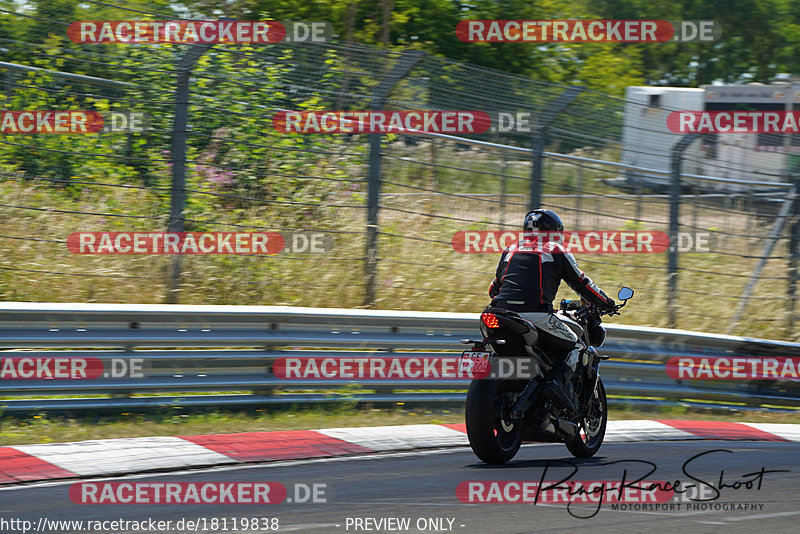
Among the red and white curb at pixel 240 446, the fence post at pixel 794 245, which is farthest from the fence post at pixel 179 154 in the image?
the fence post at pixel 794 245

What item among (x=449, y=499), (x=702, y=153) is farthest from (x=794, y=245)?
(x=449, y=499)

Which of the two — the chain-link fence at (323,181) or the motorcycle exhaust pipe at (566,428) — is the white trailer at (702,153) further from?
the motorcycle exhaust pipe at (566,428)

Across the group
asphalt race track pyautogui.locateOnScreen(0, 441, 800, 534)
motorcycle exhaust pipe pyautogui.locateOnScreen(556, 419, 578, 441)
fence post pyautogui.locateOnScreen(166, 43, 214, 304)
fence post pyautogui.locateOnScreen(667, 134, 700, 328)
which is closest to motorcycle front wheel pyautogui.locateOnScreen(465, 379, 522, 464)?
asphalt race track pyautogui.locateOnScreen(0, 441, 800, 534)

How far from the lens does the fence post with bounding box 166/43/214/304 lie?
9688 mm

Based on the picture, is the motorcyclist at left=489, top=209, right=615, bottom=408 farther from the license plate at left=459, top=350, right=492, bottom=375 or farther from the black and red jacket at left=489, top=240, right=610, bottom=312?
the license plate at left=459, top=350, right=492, bottom=375

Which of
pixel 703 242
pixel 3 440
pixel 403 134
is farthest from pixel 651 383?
pixel 3 440

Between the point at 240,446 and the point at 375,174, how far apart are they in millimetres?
3616

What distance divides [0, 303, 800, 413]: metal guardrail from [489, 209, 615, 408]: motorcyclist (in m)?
2.17

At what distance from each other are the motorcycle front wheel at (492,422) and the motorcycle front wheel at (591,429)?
0.62 m

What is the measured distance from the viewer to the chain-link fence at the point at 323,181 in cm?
992

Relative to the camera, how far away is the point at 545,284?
7.45 meters

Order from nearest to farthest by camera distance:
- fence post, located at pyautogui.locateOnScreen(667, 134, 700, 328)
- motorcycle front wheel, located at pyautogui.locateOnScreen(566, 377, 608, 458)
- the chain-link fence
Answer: motorcycle front wheel, located at pyautogui.locateOnScreen(566, 377, 608, 458), the chain-link fence, fence post, located at pyautogui.locateOnScreen(667, 134, 700, 328)

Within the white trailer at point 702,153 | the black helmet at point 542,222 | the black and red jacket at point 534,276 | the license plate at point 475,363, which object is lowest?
the license plate at point 475,363

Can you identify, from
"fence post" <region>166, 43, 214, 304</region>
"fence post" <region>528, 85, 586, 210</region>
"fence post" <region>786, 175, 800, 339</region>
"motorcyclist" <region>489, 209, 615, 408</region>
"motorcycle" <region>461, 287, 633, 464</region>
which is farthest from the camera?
"fence post" <region>786, 175, 800, 339</region>
